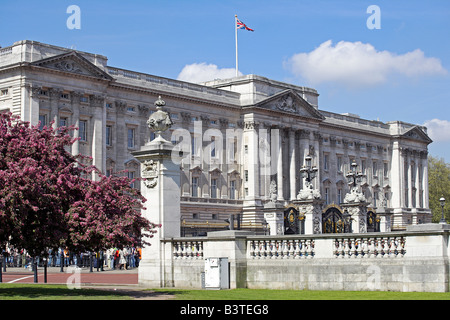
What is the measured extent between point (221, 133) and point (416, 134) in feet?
147

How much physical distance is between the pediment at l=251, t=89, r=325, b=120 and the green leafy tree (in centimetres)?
3948

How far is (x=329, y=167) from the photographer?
107 meters

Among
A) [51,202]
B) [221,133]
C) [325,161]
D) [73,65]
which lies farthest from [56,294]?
[325,161]

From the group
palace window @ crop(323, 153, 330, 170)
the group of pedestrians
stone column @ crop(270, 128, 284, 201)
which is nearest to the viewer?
the group of pedestrians

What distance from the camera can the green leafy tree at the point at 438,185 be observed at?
13262 centimetres

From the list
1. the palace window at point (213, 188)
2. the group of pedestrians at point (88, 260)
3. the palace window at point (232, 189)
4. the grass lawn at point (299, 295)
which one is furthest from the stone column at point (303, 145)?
the grass lawn at point (299, 295)

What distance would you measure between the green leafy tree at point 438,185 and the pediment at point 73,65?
74706 mm

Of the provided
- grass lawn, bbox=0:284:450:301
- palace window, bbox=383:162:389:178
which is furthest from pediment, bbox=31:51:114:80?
palace window, bbox=383:162:389:178

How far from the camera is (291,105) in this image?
97250 millimetres

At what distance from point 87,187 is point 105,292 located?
321 centimetres

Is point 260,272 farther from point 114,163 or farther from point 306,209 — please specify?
point 114,163

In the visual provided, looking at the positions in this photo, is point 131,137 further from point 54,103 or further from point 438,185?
point 438,185

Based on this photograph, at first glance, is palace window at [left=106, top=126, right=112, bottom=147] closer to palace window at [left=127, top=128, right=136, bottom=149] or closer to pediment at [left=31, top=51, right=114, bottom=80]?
palace window at [left=127, top=128, right=136, bottom=149]

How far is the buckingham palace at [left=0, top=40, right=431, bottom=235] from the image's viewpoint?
227 ft
